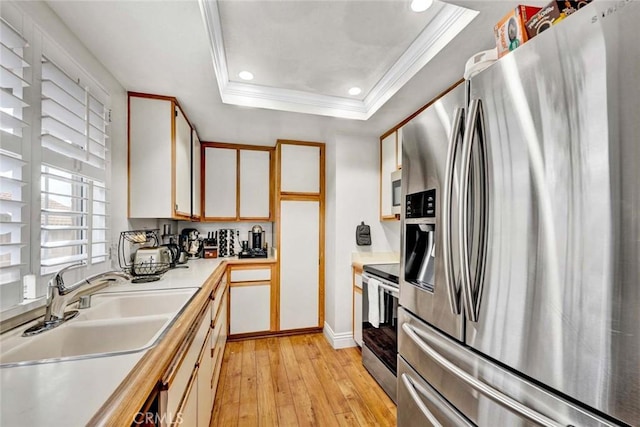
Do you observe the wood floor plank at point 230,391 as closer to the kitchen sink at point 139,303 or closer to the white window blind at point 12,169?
the kitchen sink at point 139,303

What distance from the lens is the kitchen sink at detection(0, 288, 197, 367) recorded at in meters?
0.86

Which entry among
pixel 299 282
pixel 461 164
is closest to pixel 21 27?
pixel 461 164

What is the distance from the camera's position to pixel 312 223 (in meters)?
3.08

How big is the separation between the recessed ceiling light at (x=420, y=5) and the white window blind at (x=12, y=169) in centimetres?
162

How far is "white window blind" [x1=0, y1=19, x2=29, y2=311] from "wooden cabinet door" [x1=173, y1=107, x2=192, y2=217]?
1.04 m

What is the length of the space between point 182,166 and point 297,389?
2.03 m

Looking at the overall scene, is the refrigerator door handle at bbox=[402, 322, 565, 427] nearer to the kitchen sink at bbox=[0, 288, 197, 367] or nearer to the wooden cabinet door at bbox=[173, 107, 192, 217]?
the kitchen sink at bbox=[0, 288, 197, 367]

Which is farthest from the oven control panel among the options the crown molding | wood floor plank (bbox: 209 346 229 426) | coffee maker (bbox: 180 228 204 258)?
coffee maker (bbox: 180 228 204 258)

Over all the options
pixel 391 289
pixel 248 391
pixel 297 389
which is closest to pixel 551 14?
pixel 391 289

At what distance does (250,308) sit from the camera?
2.94 m

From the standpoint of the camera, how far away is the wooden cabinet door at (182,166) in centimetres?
211

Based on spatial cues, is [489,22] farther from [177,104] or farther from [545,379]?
[177,104]

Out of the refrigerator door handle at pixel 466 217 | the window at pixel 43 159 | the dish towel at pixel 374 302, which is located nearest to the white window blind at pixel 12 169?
the window at pixel 43 159

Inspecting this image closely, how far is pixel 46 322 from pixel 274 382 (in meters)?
1.63
